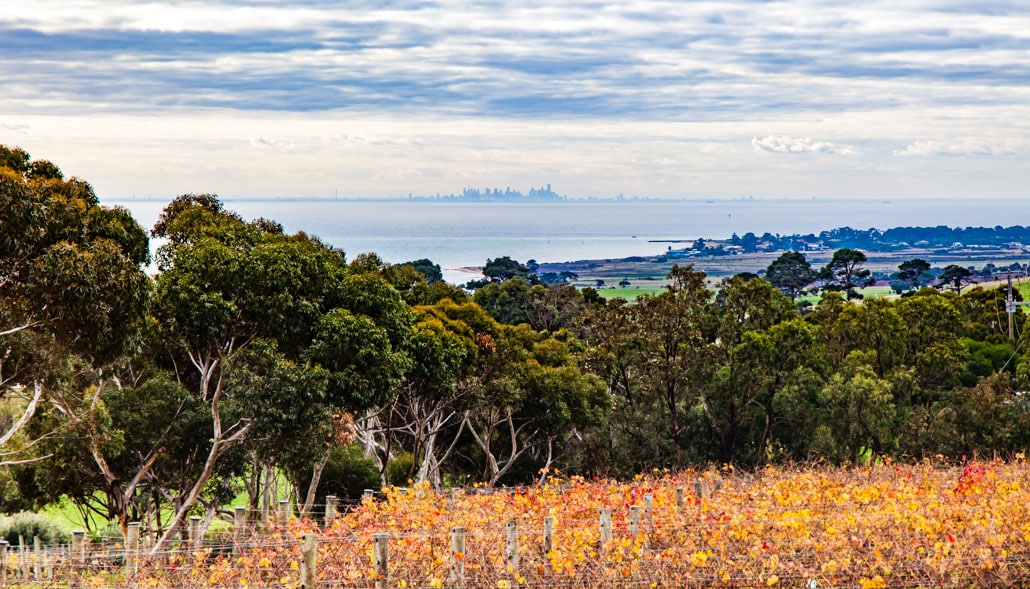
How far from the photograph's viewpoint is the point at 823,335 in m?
38.1

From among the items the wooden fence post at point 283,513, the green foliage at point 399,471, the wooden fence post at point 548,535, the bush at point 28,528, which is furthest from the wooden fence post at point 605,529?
the bush at point 28,528

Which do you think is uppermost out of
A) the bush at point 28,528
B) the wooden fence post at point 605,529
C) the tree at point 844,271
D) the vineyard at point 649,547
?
the tree at point 844,271

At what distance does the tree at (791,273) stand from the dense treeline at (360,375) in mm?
63006

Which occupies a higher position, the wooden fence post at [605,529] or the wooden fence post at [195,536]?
the wooden fence post at [605,529]

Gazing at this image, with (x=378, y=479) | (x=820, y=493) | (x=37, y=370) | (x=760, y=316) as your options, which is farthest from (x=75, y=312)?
(x=760, y=316)

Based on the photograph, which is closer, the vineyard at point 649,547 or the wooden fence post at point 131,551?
the vineyard at point 649,547

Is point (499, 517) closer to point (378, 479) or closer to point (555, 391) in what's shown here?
point (378, 479)

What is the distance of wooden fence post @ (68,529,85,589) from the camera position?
12.4m

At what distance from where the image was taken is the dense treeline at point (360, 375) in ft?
47.6

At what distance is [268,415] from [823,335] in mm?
25895

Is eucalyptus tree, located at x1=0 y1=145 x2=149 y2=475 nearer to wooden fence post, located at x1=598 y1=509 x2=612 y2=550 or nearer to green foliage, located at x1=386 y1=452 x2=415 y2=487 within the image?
wooden fence post, located at x1=598 y1=509 x2=612 y2=550

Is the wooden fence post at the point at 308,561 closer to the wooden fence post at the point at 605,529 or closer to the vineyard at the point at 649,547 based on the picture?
the vineyard at the point at 649,547

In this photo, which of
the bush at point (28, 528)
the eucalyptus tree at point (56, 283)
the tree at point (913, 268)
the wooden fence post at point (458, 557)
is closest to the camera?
the wooden fence post at point (458, 557)

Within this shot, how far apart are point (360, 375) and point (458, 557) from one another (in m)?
7.79
